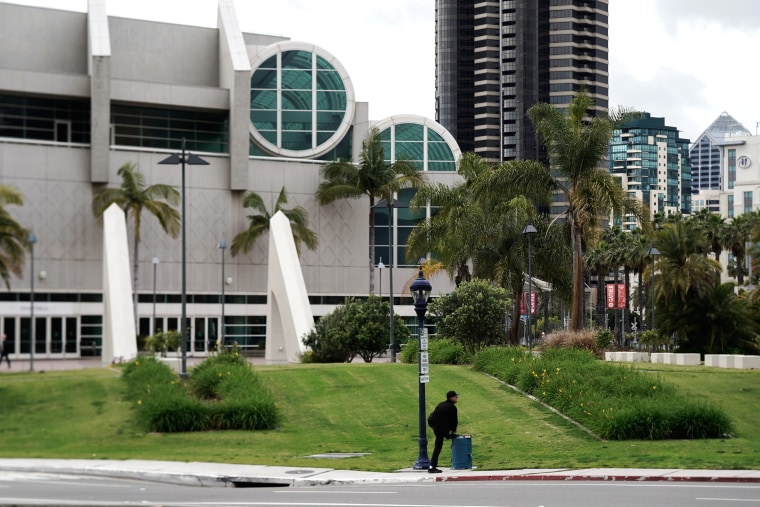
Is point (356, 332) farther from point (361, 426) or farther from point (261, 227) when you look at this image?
point (261, 227)

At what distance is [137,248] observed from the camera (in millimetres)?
64062

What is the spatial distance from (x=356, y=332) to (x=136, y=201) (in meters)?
22.1

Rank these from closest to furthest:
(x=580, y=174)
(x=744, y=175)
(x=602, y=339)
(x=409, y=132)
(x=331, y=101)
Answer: (x=602, y=339)
(x=580, y=174)
(x=331, y=101)
(x=409, y=132)
(x=744, y=175)

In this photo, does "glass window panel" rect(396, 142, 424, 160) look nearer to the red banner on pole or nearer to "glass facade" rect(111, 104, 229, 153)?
"glass facade" rect(111, 104, 229, 153)

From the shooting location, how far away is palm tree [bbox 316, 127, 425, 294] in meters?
69.4

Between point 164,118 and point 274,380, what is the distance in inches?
1454

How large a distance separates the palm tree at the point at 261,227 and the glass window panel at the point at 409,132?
11.1 meters

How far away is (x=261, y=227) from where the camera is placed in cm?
6700

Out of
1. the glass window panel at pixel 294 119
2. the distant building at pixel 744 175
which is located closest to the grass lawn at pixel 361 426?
the glass window panel at pixel 294 119

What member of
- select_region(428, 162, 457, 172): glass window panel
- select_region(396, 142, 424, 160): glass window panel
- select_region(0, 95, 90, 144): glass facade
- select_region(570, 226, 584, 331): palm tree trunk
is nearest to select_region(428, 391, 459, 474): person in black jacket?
select_region(570, 226, 584, 331): palm tree trunk

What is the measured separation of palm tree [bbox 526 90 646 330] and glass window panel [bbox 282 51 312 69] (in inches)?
1149

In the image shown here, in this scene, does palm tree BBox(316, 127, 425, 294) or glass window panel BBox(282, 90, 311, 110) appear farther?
glass window panel BBox(282, 90, 311, 110)

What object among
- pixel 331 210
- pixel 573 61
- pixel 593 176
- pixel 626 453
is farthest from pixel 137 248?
pixel 573 61

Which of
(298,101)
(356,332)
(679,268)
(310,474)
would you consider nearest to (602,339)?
(356,332)
